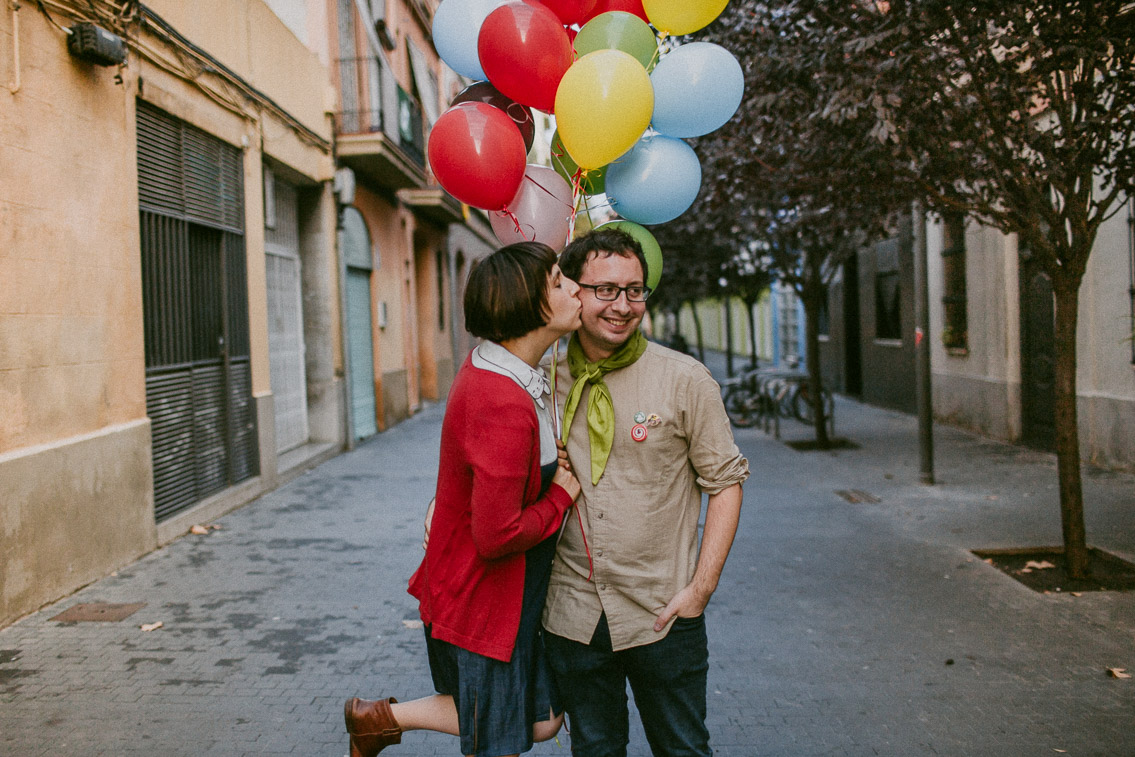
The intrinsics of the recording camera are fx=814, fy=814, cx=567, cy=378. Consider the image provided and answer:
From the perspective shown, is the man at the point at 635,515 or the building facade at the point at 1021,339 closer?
the man at the point at 635,515

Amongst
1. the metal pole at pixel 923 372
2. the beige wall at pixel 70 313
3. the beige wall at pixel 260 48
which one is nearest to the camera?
the beige wall at pixel 70 313

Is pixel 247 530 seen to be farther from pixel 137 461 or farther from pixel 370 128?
pixel 370 128

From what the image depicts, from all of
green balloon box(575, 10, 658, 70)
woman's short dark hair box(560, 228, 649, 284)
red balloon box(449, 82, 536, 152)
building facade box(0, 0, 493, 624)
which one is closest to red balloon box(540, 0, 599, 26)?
green balloon box(575, 10, 658, 70)

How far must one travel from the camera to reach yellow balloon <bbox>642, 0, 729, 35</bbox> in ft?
Result: 9.34

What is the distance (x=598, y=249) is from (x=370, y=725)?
1.70 meters

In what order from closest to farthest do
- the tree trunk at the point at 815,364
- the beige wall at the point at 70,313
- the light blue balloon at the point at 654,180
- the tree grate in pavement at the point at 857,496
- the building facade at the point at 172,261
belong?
the light blue balloon at the point at 654,180
the beige wall at the point at 70,313
the building facade at the point at 172,261
the tree grate in pavement at the point at 857,496
the tree trunk at the point at 815,364

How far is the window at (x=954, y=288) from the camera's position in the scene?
12609mm

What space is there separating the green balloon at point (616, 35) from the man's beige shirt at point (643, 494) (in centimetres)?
121

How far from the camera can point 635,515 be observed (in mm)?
2266

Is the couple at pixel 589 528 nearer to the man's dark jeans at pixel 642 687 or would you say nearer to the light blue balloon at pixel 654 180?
the man's dark jeans at pixel 642 687

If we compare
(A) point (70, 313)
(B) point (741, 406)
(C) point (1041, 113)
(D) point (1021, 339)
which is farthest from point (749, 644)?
(B) point (741, 406)

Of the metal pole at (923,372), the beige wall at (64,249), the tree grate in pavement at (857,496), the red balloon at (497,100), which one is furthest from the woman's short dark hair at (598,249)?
the metal pole at (923,372)

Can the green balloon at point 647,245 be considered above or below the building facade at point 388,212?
below

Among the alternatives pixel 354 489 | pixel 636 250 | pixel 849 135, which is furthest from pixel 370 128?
pixel 636 250
